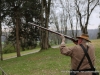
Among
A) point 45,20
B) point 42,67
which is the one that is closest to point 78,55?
point 42,67

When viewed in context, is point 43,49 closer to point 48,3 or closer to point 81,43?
point 48,3

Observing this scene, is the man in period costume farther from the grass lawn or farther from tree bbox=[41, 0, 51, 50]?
tree bbox=[41, 0, 51, 50]

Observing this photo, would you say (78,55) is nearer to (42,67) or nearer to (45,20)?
(42,67)

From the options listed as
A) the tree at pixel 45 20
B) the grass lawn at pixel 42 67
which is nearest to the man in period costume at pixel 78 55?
the grass lawn at pixel 42 67

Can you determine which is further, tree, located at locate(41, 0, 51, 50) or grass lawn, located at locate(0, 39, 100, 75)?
tree, located at locate(41, 0, 51, 50)

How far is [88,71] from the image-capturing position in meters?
5.30

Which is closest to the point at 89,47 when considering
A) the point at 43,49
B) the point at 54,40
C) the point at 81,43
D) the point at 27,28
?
the point at 81,43

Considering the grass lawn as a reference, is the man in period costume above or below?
above

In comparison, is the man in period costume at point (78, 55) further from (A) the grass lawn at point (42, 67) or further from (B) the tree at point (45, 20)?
(B) the tree at point (45, 20)

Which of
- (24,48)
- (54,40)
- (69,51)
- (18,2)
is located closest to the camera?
(69,51)

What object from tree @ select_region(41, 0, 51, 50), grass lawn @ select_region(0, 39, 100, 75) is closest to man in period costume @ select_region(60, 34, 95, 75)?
grass lawn @ select_region(0, 39, 100, 75)

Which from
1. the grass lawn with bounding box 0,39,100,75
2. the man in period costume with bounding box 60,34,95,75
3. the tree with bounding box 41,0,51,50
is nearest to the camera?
the man in period costume with bounding box 60,34,95,75

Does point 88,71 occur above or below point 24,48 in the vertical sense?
above

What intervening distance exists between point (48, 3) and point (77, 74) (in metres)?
24.2
